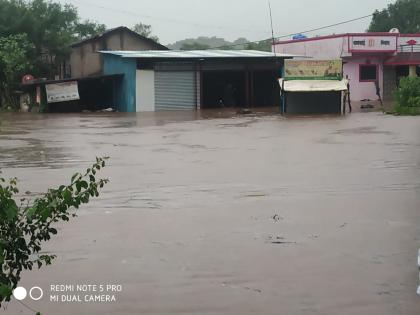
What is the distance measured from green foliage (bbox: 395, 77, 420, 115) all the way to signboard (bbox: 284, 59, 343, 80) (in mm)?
2696

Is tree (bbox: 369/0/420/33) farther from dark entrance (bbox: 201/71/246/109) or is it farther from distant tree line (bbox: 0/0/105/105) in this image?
distant tree line (bbox: 0/0/105/105)

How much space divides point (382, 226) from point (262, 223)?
4.11 feet

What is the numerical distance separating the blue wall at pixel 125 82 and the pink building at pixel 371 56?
12.5 meters

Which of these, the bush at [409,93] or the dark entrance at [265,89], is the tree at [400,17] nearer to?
the dark entrance at [265,89]

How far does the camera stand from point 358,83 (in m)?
38.4

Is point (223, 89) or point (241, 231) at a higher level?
point (223, 89)

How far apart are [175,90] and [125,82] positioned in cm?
264

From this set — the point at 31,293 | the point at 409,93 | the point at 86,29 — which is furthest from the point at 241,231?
the point at 86,29

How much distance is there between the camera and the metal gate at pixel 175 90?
108ft

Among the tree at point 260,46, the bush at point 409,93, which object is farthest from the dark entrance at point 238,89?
the tree at point 260,46

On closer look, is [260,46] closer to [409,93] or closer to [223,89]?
[223,89]

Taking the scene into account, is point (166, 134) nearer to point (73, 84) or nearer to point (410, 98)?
point (410, 98)

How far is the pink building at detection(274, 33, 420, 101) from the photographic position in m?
37.2

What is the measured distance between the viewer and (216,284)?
196 inches
